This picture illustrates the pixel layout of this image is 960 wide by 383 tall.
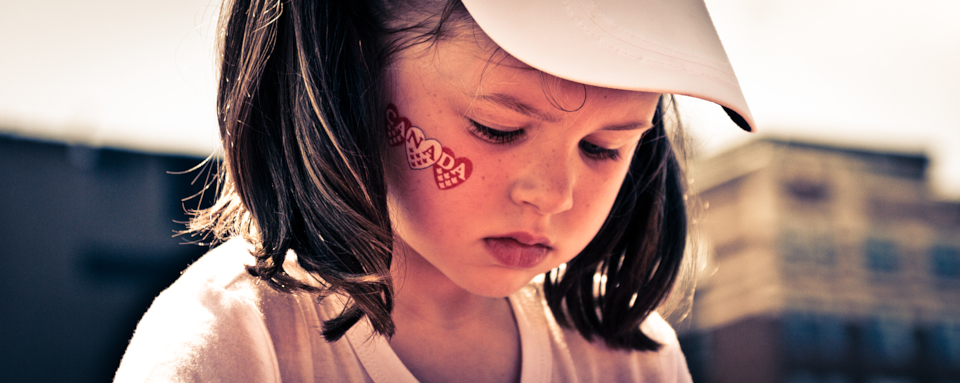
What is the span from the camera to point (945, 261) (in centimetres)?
2320

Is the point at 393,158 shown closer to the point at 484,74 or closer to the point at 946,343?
the point at 484,74

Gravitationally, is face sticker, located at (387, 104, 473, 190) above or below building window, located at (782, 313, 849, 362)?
above

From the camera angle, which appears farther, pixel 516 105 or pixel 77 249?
pixel 77 249

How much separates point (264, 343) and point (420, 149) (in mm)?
291

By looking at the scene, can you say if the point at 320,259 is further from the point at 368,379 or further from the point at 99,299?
the point at 99,299

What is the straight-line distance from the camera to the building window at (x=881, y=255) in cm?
2284

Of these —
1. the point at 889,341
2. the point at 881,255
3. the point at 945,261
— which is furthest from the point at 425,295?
the point at 945,261

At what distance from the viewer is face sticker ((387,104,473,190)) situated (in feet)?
2.97

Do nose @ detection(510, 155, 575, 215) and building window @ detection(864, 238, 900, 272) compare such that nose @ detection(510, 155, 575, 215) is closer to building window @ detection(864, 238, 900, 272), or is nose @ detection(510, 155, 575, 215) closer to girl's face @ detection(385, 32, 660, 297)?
girl's face @ detection(385, 32, 660, 297)

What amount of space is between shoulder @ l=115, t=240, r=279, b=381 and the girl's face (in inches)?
8.1

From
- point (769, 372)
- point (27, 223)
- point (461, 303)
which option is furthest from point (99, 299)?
point (769, 372)

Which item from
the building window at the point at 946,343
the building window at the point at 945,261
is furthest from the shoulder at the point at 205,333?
the building window at the point at 945,261

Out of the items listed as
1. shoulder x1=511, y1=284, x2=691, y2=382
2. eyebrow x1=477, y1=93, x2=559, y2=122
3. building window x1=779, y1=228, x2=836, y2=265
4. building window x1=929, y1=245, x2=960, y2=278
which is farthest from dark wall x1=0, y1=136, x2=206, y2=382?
building window x1=929, y1=245, x2=960, y2=278

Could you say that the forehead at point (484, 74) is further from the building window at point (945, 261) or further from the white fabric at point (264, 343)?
the building window at point (945, 261)
